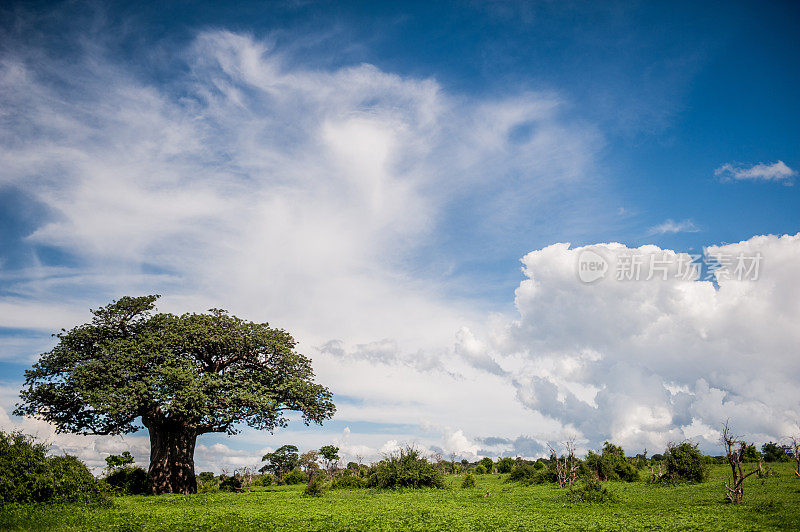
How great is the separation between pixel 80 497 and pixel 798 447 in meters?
50.9

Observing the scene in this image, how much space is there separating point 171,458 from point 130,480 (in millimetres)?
4881

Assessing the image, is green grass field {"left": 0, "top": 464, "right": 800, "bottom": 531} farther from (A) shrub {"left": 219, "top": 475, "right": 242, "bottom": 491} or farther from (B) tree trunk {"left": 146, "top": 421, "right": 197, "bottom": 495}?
(A) shrub {"left": 219, "top": 475, "right": 242, "bottom": 491}

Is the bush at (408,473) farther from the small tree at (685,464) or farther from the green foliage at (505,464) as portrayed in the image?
the green foliage at (505,464)

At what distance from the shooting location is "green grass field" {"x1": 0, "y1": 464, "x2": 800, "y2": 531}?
65.3 feet

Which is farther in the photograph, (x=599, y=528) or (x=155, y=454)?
(x=155, y=454)

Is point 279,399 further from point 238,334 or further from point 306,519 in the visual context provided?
point 306,519

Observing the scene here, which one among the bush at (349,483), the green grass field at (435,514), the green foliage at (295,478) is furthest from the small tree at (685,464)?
the green foliage at (295,478)

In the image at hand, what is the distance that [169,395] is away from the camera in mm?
34125

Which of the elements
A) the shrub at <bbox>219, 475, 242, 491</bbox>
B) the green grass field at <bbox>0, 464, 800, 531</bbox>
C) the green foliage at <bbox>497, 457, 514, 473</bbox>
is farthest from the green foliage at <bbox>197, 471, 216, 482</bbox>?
the green foliage at <bbox>497, 457, 514, 473</bbox>

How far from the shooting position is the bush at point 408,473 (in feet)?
137

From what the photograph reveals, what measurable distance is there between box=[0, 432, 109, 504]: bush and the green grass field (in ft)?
4.78

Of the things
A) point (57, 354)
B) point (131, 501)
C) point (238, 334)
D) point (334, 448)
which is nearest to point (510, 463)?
point (334, 448)

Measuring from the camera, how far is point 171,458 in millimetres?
36781

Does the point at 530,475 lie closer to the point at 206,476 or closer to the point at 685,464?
the point at 685,464
